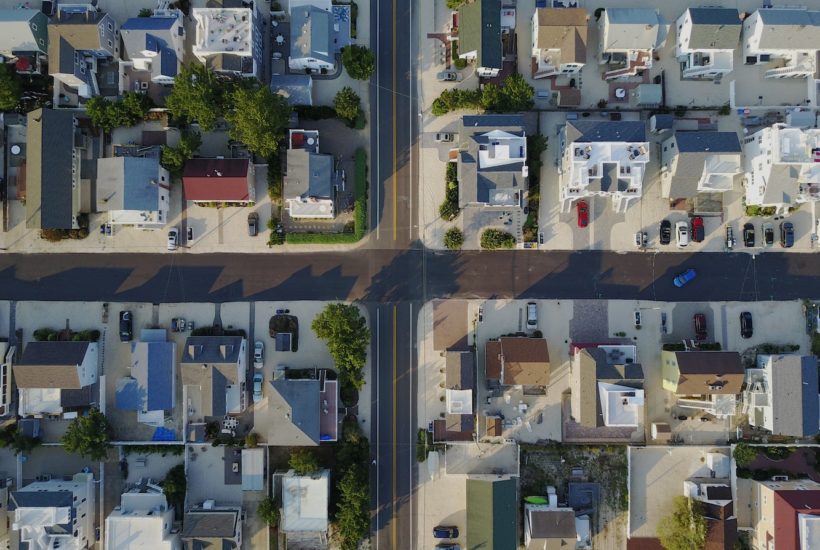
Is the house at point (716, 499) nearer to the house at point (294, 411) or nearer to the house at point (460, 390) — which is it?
the house at point (460, 390)

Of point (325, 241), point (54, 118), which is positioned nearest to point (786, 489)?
point (325, 241)

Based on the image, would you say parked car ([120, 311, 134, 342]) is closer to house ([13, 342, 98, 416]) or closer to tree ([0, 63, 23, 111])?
house ([13, 342, 98, 416])

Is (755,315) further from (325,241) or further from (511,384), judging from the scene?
(325,241)

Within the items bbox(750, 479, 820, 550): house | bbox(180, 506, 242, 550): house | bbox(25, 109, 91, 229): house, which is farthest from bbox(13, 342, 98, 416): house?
bbox(750, 479, 820, 550): house

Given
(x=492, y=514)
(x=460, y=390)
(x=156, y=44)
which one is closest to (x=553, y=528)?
(x=492, y=514)

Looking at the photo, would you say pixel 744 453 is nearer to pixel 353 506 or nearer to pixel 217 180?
pixel 353 506

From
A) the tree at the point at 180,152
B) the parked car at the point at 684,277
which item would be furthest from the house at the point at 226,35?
the parked car at the point at 684,277
